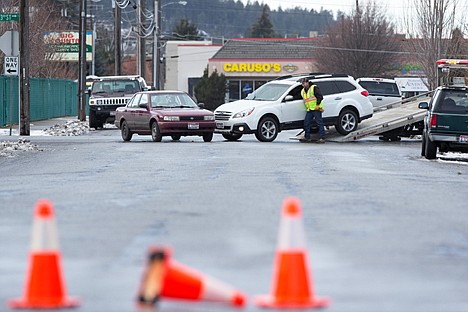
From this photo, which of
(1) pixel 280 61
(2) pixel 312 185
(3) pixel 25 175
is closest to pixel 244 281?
(2) pixel 312 185

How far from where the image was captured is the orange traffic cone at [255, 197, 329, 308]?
7340 mm

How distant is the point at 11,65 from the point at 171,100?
19.1 ft

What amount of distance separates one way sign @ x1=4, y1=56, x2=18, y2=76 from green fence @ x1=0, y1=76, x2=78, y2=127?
6826 millimetres

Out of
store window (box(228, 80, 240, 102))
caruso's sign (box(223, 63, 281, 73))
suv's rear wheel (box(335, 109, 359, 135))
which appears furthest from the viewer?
store window (box(228, 80, 240, 102))

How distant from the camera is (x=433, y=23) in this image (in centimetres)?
5141

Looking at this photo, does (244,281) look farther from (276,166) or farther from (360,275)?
(276,166)

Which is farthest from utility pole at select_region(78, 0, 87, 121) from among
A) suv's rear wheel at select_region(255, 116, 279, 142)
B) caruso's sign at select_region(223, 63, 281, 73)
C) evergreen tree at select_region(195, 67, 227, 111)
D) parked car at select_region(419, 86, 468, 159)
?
caruso's sign at select_region(223, 63, 281, 73)

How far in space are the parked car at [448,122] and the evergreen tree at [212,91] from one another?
55639mm

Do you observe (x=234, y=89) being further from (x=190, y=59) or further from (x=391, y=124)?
(x=391, y=124)

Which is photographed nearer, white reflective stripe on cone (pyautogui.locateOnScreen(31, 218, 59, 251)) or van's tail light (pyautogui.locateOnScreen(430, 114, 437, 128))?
white reflective stripe on cone (pyautogui.locateOnScreen(31, 218, 59, 251))

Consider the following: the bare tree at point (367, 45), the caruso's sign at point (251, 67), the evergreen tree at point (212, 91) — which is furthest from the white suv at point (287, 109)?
the caruso's sign at point (251, 67)

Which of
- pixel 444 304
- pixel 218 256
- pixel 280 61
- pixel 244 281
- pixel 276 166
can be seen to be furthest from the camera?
pixel 280 61

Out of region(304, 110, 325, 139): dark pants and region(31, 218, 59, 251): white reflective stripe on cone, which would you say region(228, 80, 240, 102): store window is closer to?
region(304, 110, 325, 139): dark pants

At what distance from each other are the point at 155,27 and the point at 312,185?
5880 centimetres
